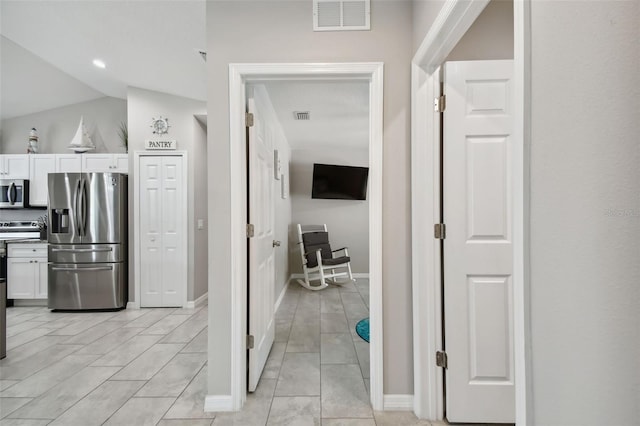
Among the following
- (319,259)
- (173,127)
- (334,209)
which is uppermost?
(173,127)

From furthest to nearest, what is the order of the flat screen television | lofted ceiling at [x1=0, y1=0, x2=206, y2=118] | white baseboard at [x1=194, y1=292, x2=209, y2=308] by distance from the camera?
the flat screen television, white baseboard at [x1=194, y1=292, x2=209, y2=308], lofted ceiling at [x1=0, y1=0, x2=206, y2=118]

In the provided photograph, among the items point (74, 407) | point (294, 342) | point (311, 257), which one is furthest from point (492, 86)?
point (311, 257)

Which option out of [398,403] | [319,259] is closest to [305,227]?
[319,259]

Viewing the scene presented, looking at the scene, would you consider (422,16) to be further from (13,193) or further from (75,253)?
(13,193)

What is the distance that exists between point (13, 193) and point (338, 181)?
4780 mm

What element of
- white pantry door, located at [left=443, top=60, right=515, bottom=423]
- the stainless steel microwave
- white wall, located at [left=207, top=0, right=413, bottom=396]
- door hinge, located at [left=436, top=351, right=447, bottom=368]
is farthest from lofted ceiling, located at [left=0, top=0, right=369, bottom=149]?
door hinge, located at [left=436, top=351, right=447, bottom=368]

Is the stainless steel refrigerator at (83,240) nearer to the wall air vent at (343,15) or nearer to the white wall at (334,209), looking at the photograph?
the white wall at (334,209)

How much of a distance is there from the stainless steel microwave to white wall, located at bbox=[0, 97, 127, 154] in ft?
2.14

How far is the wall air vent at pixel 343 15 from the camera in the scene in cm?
181

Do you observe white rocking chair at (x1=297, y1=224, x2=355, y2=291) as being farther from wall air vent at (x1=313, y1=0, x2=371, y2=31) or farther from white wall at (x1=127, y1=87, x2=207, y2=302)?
wall air vent at (x1=313, y1=0, x2=371, y2=31)

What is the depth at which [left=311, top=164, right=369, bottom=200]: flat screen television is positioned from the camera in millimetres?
5547

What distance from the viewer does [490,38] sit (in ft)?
5.87

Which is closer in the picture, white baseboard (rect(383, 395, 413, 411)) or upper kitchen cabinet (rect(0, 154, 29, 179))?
white baseboard (rect(383, 395, 413, 411))

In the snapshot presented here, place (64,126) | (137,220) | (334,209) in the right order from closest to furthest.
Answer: (137,220) → (64,126) → (334,209)
